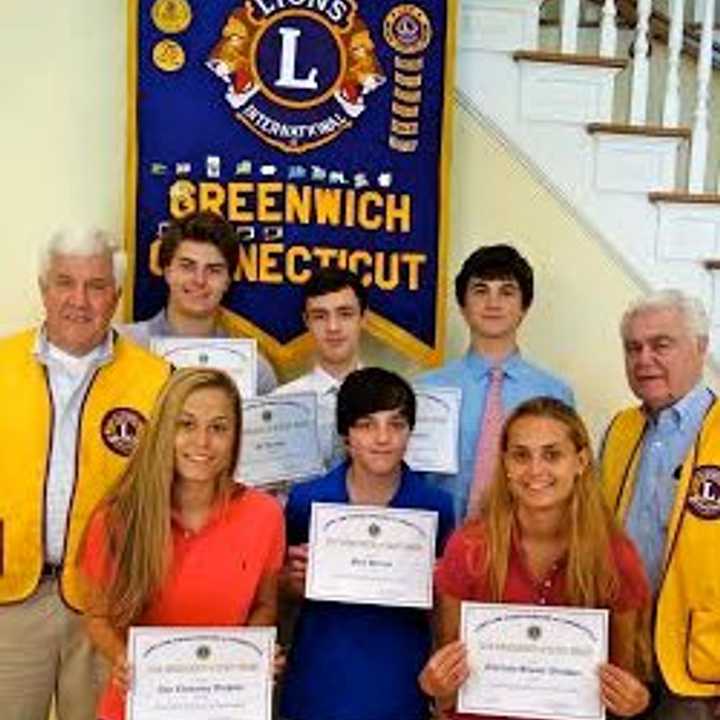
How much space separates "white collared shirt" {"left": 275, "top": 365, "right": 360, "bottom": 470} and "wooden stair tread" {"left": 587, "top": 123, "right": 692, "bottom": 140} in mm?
1003

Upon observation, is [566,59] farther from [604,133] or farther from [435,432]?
[435,432]

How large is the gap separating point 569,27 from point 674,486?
1.36 metres

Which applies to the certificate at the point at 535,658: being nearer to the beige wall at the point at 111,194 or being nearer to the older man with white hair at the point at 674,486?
the older man with white hair at the point at 674,486

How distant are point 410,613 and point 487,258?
2.70ft

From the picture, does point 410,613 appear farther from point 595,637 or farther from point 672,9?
point 672,9

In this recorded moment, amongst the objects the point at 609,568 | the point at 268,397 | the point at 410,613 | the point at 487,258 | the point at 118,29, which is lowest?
the point at 410,613

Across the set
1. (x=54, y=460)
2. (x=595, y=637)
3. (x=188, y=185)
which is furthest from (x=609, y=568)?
(x=188, y=185)

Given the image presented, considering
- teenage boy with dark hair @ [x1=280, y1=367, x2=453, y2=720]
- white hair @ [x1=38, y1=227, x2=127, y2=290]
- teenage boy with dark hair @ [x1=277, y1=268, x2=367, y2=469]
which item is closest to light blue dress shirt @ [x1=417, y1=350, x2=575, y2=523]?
teenage boy with dark hair @ [x1=277, y1=268, x2=367, y2=469]

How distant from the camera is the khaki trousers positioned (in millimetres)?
2100

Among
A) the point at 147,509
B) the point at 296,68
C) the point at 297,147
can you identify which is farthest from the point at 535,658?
the point at 296,68

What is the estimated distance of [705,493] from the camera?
185 centimetres

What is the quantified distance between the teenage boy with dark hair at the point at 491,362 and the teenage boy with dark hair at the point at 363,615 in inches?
14.1

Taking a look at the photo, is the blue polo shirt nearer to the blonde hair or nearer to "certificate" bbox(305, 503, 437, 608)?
"certificate" bbox(305, 503, 437, 608)

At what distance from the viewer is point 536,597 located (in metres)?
1.82
